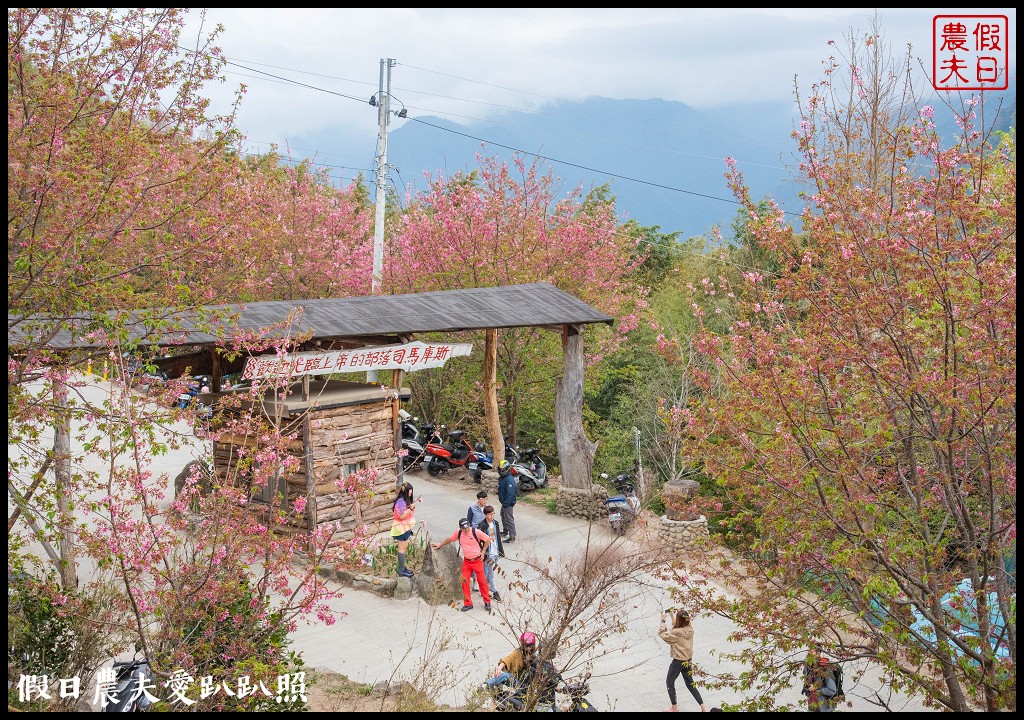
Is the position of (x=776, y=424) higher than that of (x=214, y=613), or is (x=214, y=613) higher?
Result: (x=776, y=424)

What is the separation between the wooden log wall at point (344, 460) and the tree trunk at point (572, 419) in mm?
3425

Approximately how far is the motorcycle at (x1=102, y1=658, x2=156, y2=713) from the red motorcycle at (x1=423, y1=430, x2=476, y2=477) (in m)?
12.6

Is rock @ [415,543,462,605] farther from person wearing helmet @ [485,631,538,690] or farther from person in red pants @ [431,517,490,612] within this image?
person wearing helmet @ [485,631,538,690]

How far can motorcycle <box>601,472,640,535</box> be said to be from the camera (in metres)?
13.9

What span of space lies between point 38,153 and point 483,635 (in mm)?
6911

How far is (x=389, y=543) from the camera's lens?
12453 mm

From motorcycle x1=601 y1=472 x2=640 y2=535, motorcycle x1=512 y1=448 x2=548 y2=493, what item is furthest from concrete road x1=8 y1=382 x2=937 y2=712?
motorcycle x1=512 y1=448 x2=548 y2=493

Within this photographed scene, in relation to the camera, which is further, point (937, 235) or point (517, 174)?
point (517, 174)

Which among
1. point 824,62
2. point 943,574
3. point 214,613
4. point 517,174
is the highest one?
point 517,174

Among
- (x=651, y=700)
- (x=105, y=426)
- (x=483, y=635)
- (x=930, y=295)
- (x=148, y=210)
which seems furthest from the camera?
(x=483, y=635)

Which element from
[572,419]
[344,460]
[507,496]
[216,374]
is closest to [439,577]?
[507,496]

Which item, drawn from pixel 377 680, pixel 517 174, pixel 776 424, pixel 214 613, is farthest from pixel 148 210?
pixel 517 174

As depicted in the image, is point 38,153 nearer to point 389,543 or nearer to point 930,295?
point 930,295

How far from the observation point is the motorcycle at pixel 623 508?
13.9m
